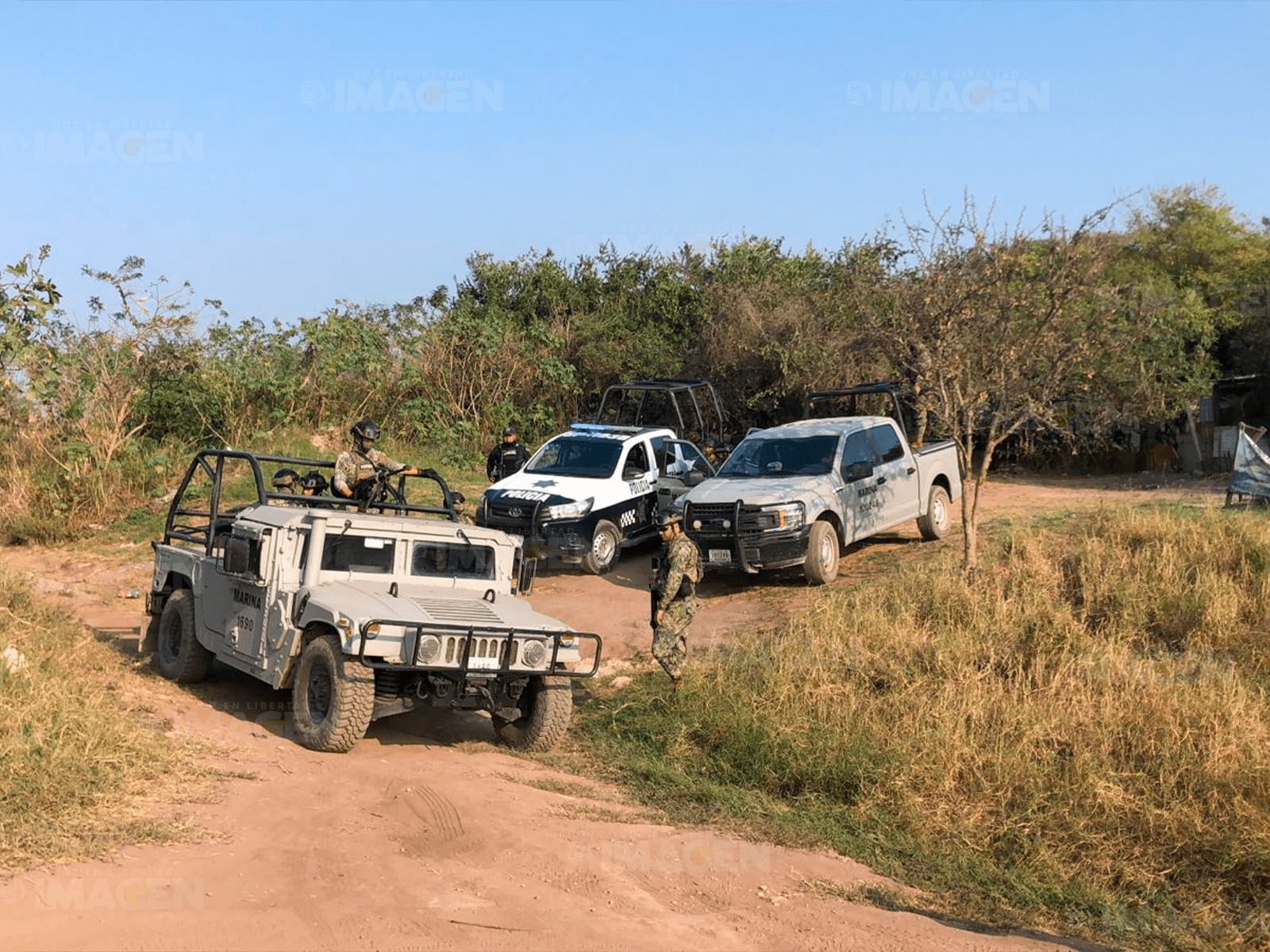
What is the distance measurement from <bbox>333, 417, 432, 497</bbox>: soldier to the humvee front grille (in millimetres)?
1950

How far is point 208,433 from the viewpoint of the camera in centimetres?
2075

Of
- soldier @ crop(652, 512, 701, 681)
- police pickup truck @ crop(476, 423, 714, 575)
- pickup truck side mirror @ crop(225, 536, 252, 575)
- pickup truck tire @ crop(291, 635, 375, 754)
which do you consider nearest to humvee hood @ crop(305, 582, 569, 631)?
pickup truck tire @ crop(291, 635, 375, 754)

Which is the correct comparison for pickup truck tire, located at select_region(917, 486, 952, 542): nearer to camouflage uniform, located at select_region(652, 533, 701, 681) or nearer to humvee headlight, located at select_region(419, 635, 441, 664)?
camouflage uniform, located at select_region(652, 533, 701, 681)

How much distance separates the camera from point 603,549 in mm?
15344

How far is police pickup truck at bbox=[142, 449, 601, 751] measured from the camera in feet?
28.2

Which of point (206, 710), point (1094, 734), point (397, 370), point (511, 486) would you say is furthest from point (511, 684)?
point (397, 370)

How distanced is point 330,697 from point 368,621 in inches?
27.6

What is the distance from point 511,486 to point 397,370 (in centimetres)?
870

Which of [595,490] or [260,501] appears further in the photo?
[595,490]

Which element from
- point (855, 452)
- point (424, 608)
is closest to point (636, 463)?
point (855, 452)

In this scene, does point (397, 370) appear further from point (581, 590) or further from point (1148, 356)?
point (1148, 356)

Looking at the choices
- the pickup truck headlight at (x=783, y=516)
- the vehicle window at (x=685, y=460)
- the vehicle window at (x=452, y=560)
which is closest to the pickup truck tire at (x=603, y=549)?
the vehicle window at (x=685, y=460)

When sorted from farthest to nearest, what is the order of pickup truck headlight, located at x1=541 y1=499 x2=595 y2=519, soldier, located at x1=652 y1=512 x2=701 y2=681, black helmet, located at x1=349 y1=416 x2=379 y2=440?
pickup truck headlight, located at x1=541 y1=499 x2=595 y2=519 < black helmet, located at x1=349 y1=416 x2=379 y2=440 < soldier, located at x1=652 y1=512 x2=701 y2=681

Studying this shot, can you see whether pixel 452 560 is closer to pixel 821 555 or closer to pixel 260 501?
pixel 260 501
